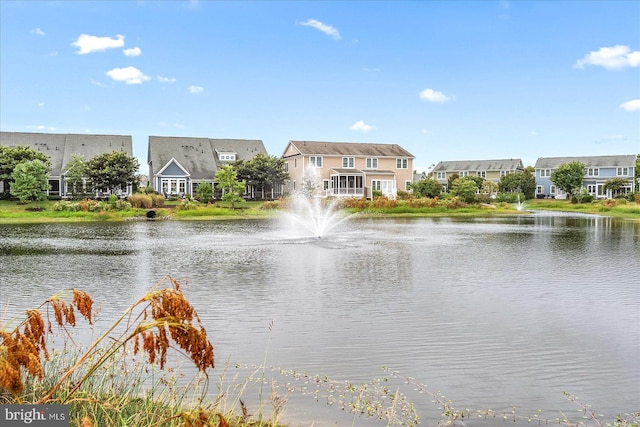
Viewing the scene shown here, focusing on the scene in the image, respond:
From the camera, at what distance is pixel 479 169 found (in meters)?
110

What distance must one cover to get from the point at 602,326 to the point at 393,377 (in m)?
5.30

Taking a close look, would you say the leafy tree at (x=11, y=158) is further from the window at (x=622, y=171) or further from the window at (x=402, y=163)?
the window at (x=622, y=171)

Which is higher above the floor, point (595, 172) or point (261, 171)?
point (595, 172)

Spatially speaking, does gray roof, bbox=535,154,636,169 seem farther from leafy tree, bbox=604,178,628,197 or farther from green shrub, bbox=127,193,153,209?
green shrub, bbox=127,193,153,209

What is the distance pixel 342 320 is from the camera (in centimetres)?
1156

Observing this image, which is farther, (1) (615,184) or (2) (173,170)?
(1) (615,184)

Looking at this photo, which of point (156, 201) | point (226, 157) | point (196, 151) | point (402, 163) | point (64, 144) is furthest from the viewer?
point (402, 163)

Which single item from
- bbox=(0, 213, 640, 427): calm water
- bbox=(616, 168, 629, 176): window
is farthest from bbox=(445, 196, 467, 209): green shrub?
bbox=(616, 168, 629, 176): window

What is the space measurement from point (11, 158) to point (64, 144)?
421 inches

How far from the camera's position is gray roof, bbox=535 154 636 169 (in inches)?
3637

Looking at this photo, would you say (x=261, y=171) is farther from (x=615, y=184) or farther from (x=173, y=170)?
(x=615, y=184)

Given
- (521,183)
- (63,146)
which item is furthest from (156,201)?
(521,183)

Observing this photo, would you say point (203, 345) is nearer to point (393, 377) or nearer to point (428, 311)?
point (393, 377)

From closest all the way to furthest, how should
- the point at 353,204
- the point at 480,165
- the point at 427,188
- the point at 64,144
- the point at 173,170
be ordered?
the point at 353,204
the point at 173,170
the point at 64,144
the point at 427,188
the point at 480,165
